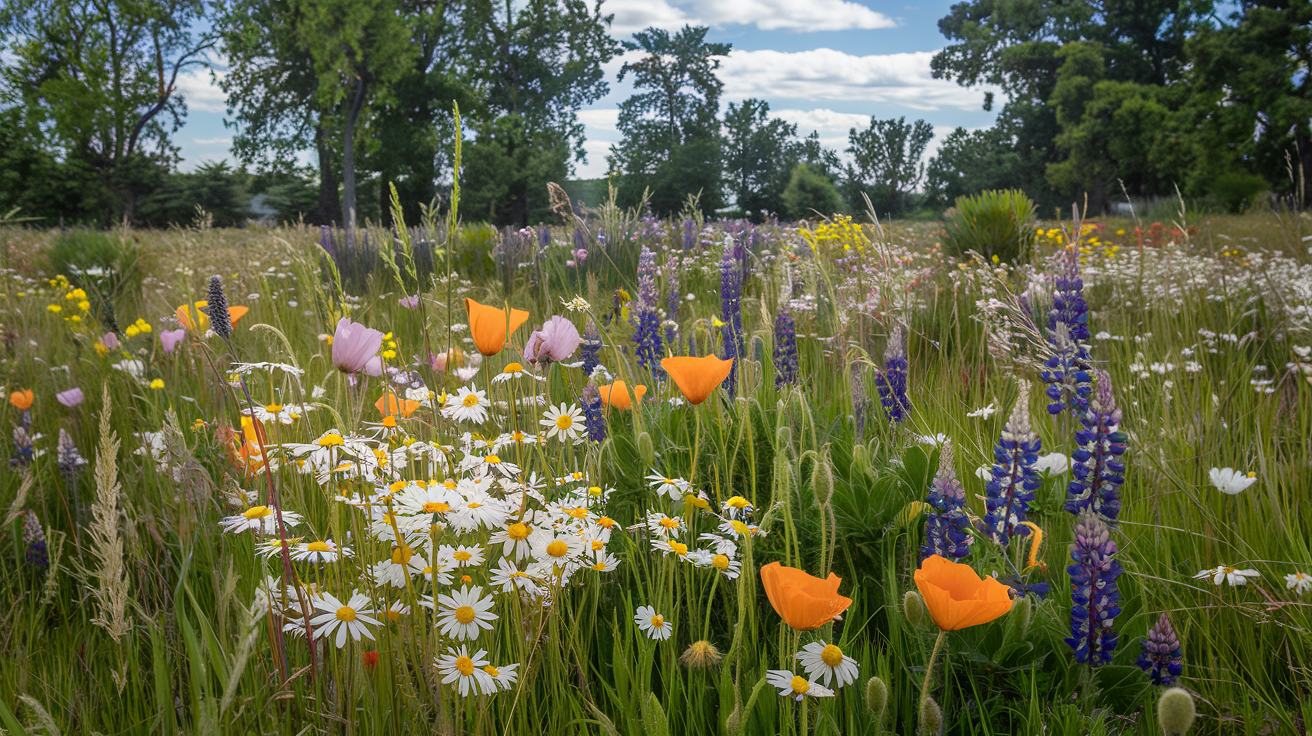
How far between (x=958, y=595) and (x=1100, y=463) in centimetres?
51

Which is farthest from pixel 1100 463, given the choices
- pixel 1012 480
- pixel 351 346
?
pixel 351 346

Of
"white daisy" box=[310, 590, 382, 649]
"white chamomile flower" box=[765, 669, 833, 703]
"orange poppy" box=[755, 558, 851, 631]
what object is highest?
"orange poppy" box=[755, 558, 851, 631]

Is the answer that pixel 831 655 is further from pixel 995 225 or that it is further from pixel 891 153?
pixel 891 153

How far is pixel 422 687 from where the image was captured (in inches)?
45.4

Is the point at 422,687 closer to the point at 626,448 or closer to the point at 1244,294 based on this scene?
the point at 626,448

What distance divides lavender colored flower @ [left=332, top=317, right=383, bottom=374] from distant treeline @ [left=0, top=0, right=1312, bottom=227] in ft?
83.8

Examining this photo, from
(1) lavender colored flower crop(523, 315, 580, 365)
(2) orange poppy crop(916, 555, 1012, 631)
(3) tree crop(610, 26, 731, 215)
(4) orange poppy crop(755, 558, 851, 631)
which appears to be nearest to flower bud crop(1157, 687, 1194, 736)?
(2) orange poppy crop(916, 555, 1012, 631)

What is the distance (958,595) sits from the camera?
2.93 ft

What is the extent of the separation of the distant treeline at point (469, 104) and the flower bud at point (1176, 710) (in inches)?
1018

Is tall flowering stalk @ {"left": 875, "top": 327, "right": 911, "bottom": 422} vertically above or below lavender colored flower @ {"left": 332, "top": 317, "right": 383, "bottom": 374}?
below

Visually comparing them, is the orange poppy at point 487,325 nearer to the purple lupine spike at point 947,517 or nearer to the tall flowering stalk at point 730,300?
the purple lupine spike at point 947,517

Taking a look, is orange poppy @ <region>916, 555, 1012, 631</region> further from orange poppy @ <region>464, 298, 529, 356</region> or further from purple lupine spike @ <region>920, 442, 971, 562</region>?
orange poppy @ <region>464, 298, 529, 356</region>

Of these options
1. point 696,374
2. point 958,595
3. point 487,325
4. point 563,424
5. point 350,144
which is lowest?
point 958,595

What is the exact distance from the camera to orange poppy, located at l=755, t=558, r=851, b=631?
0.86m
